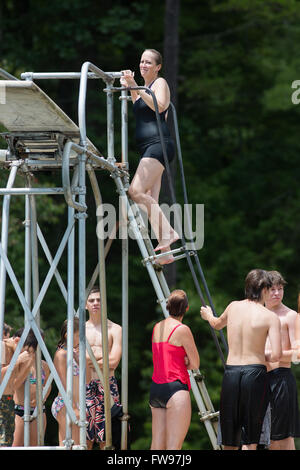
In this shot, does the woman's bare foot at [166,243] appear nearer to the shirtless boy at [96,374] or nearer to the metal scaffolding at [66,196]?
the metal scaffolding at [66,196]

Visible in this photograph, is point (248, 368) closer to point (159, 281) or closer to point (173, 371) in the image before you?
point (173, 371)

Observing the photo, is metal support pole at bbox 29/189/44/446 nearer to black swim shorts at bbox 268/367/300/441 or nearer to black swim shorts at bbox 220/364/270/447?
black swim shorts at bbox 220/364/270/447

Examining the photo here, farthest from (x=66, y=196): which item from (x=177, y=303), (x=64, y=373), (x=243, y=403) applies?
(x=64, y=373)

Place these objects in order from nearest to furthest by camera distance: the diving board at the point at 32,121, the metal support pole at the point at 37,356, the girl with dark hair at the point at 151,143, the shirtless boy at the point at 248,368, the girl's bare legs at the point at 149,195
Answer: the diving board at the point at 32,121 < the shirtless boy at the point at 248,368 < the metal support pole at the point at 37,356 < the girl with dark hair at the point at 151,143 < the girl's bare legs at the point at 149,195

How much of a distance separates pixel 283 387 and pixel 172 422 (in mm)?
798

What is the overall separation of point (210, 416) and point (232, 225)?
11.5 meters

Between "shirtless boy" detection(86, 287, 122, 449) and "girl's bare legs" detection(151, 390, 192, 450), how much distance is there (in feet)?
2.69

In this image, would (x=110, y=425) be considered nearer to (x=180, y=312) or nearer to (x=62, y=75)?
(x=180, y=312)

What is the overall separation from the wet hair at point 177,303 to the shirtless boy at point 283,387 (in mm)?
573

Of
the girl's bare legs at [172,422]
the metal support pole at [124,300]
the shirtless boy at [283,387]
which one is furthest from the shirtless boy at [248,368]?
the metal support pole at [124,300]

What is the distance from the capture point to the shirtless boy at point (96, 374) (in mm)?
6969

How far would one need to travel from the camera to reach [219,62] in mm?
18484

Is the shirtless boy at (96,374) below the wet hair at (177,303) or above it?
below

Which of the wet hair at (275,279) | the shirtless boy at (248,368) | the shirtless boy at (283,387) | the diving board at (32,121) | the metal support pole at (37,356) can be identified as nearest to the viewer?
the diving board at (32,121)
